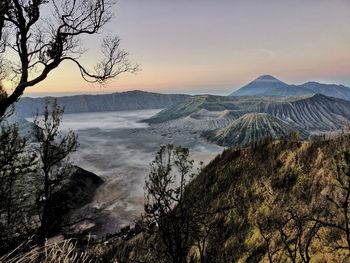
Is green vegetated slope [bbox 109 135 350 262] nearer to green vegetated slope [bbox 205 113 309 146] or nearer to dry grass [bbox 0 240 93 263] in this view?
dry grass [bbox 0 240 93 263]

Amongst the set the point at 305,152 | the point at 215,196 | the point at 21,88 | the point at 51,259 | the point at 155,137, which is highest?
the point at 21,88

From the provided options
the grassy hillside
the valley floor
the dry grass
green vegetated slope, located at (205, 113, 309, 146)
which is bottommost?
the valley floor

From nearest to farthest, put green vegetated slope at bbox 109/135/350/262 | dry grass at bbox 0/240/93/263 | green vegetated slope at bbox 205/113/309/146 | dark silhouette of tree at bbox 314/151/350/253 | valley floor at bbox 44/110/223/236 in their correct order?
dry grass at bbox 0/240/93/263
dark silhouette of tree at bbox 314/151/350/253
green vegetated slope at bbox 109/135/350/262
valley floor at bbox 44/110/223/236
green vegetated slope at bbox 205/113/309/146

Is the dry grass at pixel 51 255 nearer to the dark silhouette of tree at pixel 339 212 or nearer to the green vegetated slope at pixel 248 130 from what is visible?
the dark silhouette of tree at pixel 339 212

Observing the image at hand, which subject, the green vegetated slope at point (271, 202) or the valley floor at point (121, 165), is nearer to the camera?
the green vegetated slope at point (271, 202)

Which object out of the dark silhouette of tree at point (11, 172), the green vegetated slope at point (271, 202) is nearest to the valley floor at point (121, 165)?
the dark silhouette of tree at point (11, 172)

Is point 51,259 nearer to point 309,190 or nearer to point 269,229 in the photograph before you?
point 269,229

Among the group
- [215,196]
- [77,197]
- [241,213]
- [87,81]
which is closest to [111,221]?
[77,197]

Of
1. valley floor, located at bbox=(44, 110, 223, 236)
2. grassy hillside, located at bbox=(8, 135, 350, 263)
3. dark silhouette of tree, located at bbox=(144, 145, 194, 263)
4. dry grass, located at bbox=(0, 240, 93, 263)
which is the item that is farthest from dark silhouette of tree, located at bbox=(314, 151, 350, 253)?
valley floor, located at bbox=(44, 110, 223, 236)

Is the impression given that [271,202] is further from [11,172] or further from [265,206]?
[11,172]
